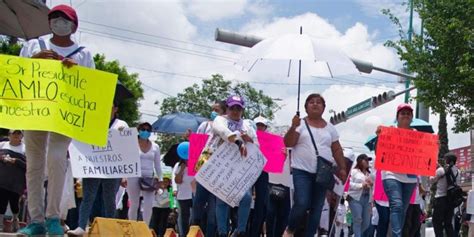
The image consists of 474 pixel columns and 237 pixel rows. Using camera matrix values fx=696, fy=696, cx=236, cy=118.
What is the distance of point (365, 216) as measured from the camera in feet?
43.7

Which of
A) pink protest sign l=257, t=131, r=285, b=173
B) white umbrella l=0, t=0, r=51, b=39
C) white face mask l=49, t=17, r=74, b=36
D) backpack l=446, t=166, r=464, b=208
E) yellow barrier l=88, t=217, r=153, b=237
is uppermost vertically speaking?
white umbrella l=0, t=0, r=51, b=39

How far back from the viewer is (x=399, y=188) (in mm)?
8797

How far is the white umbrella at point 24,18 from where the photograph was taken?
992 cm

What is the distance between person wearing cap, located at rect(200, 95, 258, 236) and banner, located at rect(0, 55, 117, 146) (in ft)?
7.44

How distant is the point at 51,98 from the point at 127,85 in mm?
33799

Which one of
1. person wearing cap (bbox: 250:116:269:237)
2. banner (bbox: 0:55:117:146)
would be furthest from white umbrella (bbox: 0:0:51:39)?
banner (bbox: 0:55:117:146)

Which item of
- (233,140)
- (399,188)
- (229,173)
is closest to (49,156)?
(233,140)

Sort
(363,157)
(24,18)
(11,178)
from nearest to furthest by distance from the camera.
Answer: (11,178)
(24,18)
(363,157)

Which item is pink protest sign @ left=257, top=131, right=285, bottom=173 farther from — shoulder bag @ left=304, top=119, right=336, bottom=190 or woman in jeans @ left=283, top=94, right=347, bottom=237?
shoulder bag @ left=304, top=119, right=336, bottom=190

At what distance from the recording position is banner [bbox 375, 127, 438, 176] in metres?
8.89

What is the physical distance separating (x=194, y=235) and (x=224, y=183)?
1.85 meters

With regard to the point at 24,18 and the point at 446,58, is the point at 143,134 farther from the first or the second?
the point at 446,58

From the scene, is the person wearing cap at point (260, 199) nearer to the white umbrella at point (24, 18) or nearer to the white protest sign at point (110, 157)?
the white protest sign at point (110, 157)

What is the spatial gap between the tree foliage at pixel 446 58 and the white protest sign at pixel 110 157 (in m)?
12.0
